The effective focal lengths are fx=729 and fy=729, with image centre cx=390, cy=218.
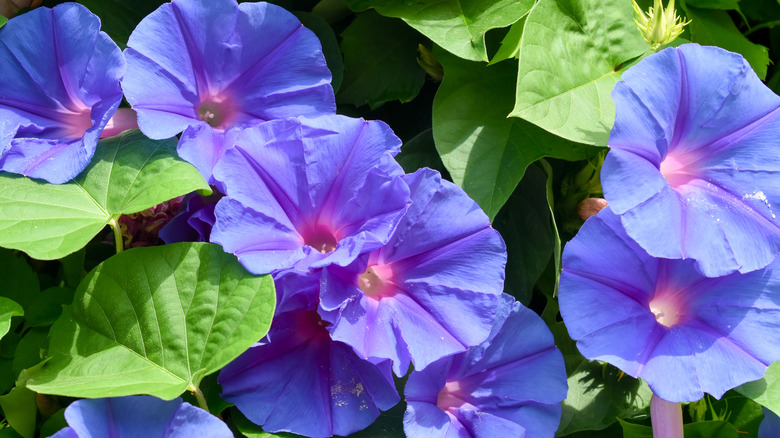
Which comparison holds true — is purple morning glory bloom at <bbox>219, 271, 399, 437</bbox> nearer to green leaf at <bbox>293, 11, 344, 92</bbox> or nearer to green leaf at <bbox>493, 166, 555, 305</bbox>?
green leaf at <bbox>493, 166, 555, 305</bbox>

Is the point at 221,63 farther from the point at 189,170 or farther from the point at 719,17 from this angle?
the point at 719,17

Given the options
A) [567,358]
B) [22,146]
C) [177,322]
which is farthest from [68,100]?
[567,358]

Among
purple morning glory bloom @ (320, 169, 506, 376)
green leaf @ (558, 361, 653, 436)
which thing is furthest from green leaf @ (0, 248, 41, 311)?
green leaf @ (558, 361, 653, 436)

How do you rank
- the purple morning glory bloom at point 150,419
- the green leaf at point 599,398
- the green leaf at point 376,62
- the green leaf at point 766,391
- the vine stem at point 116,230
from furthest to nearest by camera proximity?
the green leaf at point 376,62, the green leaf at point 599,398, the green leaf at point 766,391, the vine stem at point 116,230, the purple morning glory bloom at point 150,419

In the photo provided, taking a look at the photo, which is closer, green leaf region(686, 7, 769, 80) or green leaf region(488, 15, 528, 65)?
green leaf region(488, 15, 528, 65)

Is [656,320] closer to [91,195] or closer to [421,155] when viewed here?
[421,155]

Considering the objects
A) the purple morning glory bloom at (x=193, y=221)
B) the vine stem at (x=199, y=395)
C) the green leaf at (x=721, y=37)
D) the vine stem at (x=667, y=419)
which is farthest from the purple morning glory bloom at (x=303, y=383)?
the green leaf at (x=721, y=37)

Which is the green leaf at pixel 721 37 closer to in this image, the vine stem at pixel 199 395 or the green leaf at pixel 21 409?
the vine stem at pixel 199 395
